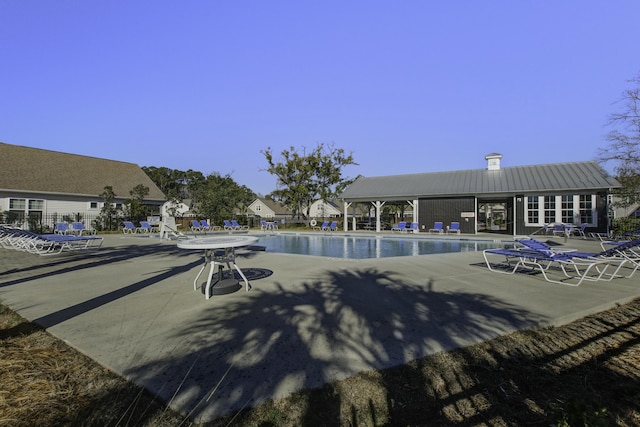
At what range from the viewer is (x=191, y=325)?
12.7 ft

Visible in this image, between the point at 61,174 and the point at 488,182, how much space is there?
3163cm

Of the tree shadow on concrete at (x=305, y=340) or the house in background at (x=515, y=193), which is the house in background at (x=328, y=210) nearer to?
the house in background at (x=515, y=193)

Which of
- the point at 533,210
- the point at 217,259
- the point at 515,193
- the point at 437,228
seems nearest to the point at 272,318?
the point at 217,259

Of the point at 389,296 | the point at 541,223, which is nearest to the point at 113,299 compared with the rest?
the point at 389,296

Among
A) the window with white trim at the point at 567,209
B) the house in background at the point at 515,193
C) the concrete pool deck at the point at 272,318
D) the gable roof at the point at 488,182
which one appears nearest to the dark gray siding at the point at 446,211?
the house in background at the point at 515,193

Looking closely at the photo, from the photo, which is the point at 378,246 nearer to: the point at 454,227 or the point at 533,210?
the point at 454,227

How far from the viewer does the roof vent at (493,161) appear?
76.1 ft

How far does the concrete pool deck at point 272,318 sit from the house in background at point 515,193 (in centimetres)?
1538

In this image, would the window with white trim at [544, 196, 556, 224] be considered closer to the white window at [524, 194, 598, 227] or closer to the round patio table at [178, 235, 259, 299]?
the white window at [524, 194, 598, 227]

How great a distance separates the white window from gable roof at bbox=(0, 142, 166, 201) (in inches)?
1165

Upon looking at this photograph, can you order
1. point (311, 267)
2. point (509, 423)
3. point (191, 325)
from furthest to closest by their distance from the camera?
point (311, 267) < point (191, 325) < point (509, 423)

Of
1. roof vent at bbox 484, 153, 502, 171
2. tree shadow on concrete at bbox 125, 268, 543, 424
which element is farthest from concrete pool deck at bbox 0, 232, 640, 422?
roof vent at bbox 484, 153, 502, 171

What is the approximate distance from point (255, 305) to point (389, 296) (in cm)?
206

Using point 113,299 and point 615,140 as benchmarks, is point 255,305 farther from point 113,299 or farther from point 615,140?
point 615,140
